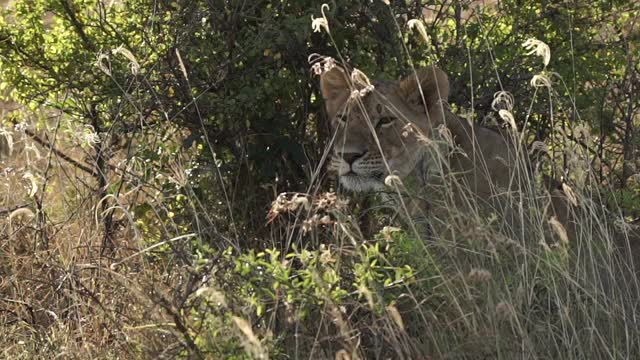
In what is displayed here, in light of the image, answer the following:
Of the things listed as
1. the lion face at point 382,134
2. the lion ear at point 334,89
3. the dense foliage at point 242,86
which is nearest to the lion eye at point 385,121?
the lion face at point 382,134

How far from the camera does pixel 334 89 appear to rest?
5.73 metres

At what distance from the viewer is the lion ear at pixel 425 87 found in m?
5.27

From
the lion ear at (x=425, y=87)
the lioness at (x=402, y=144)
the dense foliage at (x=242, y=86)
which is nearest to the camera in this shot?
the lion ear at (x=425, y=87)

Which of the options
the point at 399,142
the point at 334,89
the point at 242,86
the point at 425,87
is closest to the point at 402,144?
the point at 399,142

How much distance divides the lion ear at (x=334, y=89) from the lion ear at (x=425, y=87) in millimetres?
311

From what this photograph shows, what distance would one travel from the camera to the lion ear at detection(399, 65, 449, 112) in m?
5.27

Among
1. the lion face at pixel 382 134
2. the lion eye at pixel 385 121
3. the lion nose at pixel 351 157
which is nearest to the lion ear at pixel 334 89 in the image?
the lion face at pixel 382 134

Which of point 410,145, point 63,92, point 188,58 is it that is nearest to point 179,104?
point 188,58

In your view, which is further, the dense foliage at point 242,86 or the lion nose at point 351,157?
the dense foliage at point 242,86

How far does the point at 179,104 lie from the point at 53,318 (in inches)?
57.7

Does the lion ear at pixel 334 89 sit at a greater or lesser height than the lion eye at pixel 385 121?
greater

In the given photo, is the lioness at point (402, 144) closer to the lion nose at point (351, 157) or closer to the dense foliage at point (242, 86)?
the lion nose at point (351, 157)

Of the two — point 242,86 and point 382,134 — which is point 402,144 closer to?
point 382,134

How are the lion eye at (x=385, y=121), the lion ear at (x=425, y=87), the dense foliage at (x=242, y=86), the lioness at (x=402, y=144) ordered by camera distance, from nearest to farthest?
1. the lion ear at (x=425, y=87)
2. the lioness at (x=402, y=144)
3. the lion eye at (x=385, y=121)
4. the dense foliage at (x=242, y=86)
